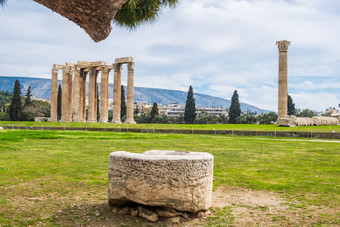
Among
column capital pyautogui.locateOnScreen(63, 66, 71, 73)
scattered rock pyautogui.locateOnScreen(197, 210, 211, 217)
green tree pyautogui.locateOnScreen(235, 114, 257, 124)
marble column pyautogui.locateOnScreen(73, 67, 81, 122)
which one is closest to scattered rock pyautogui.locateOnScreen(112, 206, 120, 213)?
scattered rock pyautogui.locateOnScreen(197, 210, 211, 217)

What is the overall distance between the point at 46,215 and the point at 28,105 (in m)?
76.9

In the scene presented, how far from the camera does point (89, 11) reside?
4.82 metres

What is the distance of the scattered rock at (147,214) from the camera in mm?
5588

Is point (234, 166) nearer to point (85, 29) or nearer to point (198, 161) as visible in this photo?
point (198, 161)

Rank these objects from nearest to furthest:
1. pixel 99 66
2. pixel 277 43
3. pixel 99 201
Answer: pixel 99 201, pixel 277 43, pixel 99 66

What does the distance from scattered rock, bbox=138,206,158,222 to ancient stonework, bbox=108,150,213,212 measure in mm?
175

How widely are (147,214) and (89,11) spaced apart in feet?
11.4

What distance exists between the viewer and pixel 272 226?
529cm

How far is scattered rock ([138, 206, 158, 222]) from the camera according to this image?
559 centimetres

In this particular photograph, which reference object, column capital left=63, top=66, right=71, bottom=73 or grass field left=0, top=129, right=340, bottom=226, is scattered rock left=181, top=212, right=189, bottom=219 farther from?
column capital left=63, top=66, right=71, bottom=73

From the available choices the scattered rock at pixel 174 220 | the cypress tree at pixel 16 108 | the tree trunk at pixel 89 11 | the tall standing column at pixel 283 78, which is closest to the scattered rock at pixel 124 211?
the scattered rock at pixel 174 220

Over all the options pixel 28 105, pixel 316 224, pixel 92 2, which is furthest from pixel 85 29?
pixel 28 105

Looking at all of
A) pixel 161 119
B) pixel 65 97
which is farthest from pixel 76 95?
pixel 161 119

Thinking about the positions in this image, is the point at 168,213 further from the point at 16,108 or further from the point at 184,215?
the point at 16,108
